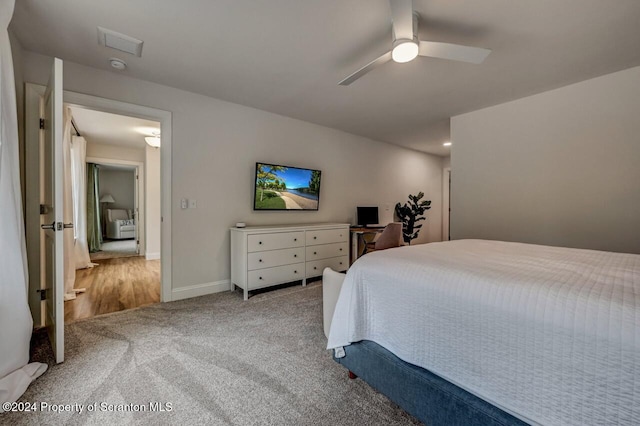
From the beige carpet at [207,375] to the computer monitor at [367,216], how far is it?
244 cm

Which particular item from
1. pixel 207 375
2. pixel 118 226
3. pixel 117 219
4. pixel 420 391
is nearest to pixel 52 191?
pixel 207 375

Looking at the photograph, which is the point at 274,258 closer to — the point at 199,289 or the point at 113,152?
the point at 199,289

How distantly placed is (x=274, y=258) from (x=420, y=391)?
7.47ft

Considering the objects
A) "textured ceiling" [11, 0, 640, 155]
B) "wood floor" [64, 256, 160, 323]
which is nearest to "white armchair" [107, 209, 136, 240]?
"wood floor" [64, 256, 160, 323]

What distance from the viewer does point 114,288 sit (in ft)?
11.2

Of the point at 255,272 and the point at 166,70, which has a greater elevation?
the point at 166,70

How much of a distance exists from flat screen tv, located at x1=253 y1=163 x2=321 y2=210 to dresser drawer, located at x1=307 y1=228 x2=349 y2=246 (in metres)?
0.53

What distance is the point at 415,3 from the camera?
5.49 feet

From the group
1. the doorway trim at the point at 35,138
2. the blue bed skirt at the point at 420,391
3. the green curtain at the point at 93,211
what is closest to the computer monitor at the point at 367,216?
the doorway trim at the point at 35,138

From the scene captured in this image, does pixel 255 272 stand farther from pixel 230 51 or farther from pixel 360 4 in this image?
pixel 360 4

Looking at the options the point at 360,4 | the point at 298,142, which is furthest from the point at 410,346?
the point at 298,142

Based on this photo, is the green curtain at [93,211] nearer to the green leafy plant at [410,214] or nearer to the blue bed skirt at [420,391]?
the green leafy plant at [410,214]

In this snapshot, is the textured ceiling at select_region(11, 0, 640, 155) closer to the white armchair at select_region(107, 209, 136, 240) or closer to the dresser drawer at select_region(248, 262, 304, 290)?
the dresser drawer at select_region(248, 262, 304, 290)

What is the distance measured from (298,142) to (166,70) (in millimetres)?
1843
